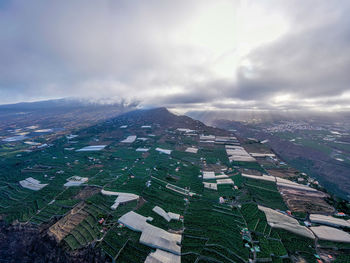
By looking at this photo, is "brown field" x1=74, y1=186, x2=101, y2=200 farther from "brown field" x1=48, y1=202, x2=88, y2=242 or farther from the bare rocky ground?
the bare rocky ground

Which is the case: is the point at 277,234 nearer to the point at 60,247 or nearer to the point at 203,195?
the point at 203,195

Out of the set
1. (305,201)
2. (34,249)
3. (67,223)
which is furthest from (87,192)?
(305,201)

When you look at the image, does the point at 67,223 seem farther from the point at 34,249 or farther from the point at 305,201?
the point at 305,201

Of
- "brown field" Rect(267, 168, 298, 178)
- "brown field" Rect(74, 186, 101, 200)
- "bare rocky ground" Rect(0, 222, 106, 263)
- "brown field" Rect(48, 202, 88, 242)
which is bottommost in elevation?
"brown field" Rect(267, 168, 298, 178)

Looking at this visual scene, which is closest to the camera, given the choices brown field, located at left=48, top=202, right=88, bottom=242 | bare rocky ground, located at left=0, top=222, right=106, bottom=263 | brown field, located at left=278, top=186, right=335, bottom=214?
bare rocky ground, located at left=0, top=222, right=106, bottom=263

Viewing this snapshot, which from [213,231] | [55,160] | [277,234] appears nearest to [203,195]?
[213,231]

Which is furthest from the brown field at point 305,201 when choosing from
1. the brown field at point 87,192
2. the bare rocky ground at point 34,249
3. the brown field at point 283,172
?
the brown field at point 87,192

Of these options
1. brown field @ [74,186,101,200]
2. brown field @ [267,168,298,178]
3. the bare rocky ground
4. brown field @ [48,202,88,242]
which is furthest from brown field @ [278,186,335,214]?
brown field @ [74,186,101,200]

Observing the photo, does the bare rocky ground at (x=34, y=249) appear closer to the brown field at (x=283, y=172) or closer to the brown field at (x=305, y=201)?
the brown field at (x=305, y=201)
